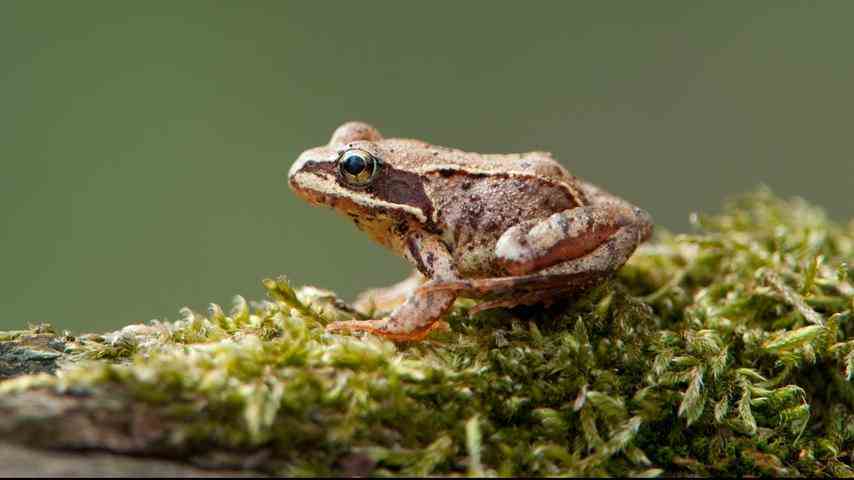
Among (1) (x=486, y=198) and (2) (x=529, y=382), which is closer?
(2) (x=529, y=382)

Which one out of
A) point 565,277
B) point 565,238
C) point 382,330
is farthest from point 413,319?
point 565,238

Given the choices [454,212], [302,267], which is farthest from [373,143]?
[302,267]

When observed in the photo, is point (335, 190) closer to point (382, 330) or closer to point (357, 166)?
point (357, 166)

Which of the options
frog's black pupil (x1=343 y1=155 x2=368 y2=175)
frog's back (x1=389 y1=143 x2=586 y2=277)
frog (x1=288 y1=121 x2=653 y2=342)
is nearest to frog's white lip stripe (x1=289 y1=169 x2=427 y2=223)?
frog (x1=288 y1=121 x2=653 y2=342)

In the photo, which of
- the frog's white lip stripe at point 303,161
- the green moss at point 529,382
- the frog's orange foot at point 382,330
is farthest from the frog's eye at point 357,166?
the frog's orange foot at point 382,330

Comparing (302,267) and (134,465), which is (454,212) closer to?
(134,465)

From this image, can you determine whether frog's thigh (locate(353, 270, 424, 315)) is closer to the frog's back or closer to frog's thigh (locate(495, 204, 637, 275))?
the frog's back

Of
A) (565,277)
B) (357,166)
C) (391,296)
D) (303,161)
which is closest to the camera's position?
(565,277)
